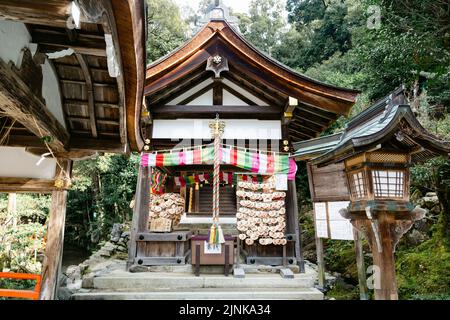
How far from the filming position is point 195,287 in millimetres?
6340

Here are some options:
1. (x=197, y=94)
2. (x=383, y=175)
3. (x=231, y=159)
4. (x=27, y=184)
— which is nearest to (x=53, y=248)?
(x=27, y=184)

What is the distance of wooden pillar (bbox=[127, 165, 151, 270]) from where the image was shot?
24.3 ft

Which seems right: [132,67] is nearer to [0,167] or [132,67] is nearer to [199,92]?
[0,167]

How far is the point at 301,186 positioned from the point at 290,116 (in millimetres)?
9284

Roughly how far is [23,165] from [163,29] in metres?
21.0

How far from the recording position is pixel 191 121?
870cm

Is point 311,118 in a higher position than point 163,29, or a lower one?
lower

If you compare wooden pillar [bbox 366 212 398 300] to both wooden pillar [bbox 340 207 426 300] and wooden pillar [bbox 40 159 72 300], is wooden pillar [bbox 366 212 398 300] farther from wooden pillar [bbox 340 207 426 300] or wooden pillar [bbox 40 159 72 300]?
wooden pillar [bbox 40 159 72 300]

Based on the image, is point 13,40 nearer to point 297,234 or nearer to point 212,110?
point 212,110

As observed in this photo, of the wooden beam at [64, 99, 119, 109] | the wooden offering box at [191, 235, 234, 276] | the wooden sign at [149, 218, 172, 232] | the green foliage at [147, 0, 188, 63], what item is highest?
the green foliage at [147, 0, 188, 63]

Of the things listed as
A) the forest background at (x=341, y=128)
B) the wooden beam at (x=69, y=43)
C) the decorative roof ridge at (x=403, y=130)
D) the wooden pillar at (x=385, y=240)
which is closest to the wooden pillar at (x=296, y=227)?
the forest background at (x=341, y=128)

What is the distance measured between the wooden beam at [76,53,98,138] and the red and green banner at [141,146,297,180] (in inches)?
119

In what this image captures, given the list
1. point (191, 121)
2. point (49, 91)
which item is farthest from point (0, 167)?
point (191, 121)

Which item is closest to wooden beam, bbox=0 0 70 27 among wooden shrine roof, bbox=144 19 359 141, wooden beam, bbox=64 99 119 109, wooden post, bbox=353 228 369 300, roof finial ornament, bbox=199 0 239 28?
wooden beam, bbox=64 99 119 109
